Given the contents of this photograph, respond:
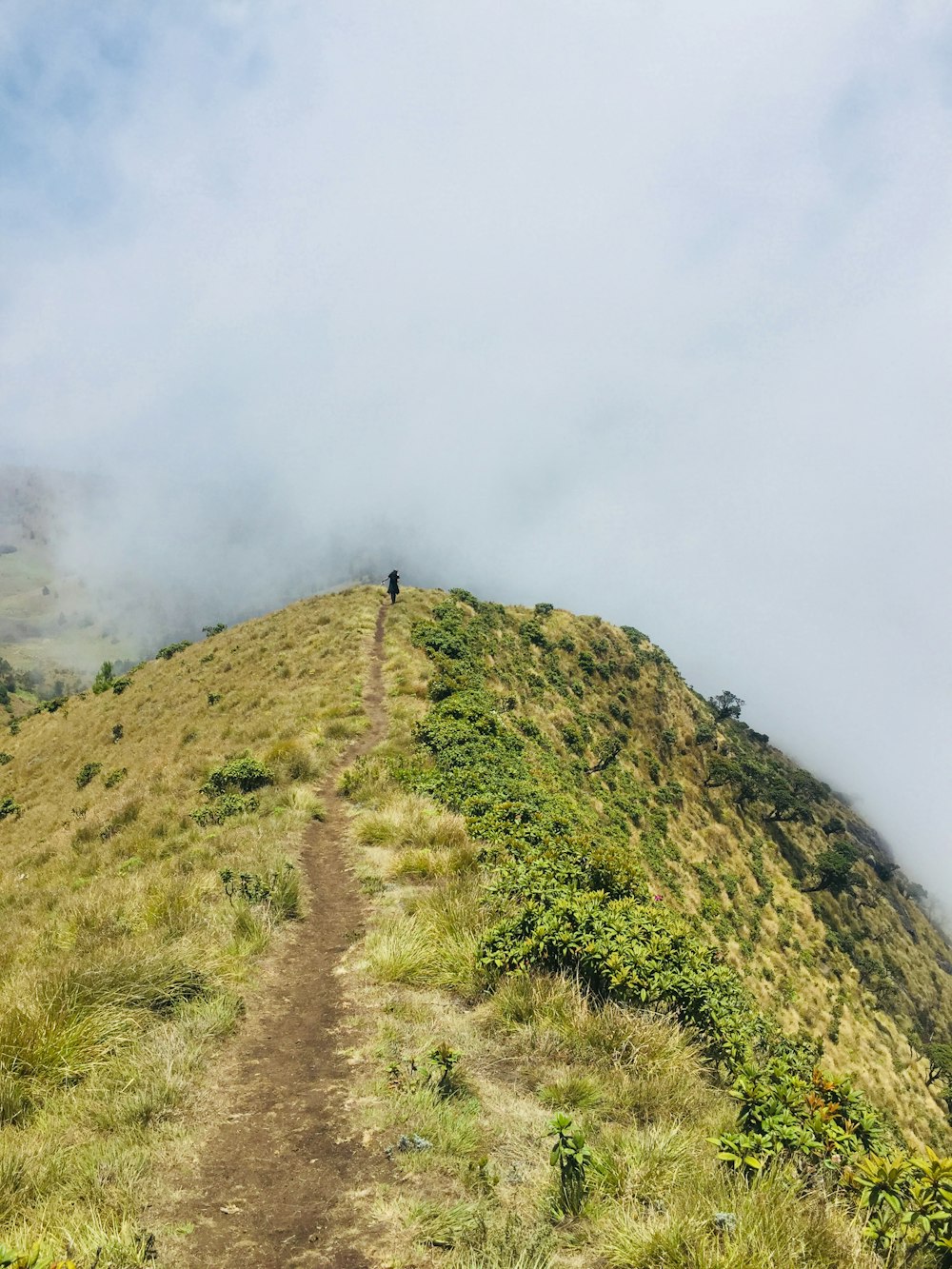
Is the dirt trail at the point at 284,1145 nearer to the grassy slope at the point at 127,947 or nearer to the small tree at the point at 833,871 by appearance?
the grassy slope at the point at 127,947

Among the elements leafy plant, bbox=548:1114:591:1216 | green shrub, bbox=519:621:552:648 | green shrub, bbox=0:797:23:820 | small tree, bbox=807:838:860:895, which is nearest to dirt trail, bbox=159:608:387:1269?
leafy plant, bbox=548:1114:591:1216

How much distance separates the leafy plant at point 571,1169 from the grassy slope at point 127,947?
3122mm

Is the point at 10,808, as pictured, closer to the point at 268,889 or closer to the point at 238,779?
the point at 238,779

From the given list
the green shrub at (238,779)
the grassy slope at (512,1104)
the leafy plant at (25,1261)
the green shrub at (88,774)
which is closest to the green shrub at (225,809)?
the green shrub at (238,779)

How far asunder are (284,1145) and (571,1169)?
8.82 ft

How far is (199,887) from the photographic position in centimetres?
1123

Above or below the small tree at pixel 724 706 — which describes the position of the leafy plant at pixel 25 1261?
below

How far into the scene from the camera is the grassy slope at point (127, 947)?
490 centimetres

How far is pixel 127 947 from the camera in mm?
8281

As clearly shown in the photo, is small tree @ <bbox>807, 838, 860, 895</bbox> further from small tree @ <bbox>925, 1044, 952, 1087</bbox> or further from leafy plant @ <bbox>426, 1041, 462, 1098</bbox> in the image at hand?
leafy plant @ <bbox>426, 1041, 462, 1098</bbox>

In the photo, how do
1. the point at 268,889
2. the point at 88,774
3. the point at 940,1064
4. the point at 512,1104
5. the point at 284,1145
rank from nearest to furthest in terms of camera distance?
the point at 284,1145, the point at 512,1104, the point at 268,889, the point at 88,774, the point at 940,1064

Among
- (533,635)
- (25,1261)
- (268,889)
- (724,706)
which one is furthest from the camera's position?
(724,706)

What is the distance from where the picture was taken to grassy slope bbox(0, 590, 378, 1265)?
4.90 m

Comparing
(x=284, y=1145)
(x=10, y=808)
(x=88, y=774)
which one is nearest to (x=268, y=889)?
(x=284, y=1145)
